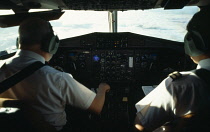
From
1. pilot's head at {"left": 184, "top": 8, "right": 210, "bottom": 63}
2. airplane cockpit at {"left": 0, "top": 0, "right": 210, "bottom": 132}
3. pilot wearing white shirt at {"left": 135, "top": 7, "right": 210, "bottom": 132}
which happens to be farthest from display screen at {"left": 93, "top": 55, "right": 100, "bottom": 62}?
pilot's head at {"left": 184, "top": 8, "right": 210, "bottom": 63}

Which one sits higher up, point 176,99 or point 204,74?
point 204,74

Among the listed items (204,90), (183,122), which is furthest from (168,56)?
(183,122)

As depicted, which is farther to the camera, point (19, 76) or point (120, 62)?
point (120, 62)

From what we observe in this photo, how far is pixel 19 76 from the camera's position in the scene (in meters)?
1.03

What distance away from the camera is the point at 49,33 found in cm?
122

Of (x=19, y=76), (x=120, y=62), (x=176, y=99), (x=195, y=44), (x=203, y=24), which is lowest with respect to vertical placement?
(x=120, y=62)

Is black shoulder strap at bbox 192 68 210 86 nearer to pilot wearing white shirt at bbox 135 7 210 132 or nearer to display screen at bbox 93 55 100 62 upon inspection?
pilot wearing white shirt at bbox 135 7 210 132

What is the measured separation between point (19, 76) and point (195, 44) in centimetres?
111

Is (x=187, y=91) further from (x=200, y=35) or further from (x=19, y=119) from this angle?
(x=19, y=119)

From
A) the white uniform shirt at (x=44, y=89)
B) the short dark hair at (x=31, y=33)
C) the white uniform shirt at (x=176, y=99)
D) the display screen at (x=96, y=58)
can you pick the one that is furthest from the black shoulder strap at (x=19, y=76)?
the display screen at (x=96, y=58)

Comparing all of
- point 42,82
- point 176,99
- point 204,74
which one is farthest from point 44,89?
point 204,74

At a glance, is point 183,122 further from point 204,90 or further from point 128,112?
point 128,112

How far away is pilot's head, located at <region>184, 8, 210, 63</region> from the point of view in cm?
103

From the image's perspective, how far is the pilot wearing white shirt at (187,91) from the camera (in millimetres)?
961
